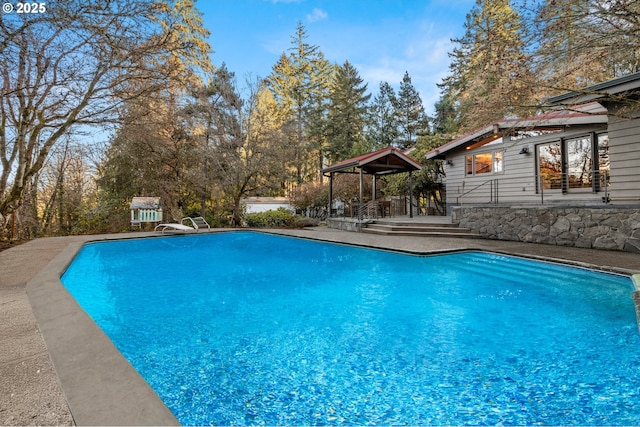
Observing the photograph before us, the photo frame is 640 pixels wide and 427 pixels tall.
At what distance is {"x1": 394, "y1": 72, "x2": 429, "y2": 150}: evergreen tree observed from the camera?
1238 inches

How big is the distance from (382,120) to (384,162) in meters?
20.2

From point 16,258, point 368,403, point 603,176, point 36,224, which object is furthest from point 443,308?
point 36,224

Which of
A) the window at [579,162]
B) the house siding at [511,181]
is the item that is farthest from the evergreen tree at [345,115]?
the window at [579,162]

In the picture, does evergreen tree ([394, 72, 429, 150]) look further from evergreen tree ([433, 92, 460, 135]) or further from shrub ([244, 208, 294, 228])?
shrub ([244, 208, 294, 228])

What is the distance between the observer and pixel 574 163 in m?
10.8

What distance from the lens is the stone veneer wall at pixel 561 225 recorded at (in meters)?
7.51

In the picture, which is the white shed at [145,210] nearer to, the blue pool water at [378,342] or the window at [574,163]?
the blue pool water at [378,342]

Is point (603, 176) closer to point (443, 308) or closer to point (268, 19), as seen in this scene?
Answer: point (443, 308)

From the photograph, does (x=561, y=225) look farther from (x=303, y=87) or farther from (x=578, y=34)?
(x=303, y=87)

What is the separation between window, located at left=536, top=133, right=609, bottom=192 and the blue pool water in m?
5.88

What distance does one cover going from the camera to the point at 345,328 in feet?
12.1

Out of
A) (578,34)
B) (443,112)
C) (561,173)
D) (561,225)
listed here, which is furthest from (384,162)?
(443,112)

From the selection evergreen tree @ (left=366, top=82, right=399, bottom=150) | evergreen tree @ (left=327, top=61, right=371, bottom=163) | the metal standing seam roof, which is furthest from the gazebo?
evergreen tree @ (left=366, top=82, right=399, bottom=150)

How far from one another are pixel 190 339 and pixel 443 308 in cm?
313
